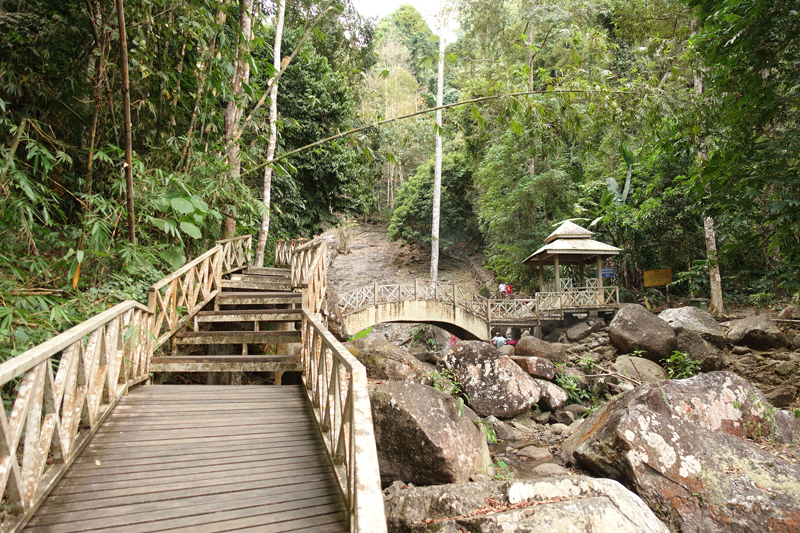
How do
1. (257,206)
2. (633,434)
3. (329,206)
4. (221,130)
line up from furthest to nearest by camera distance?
(329,206)
(221,130)
(257,206)
(633,434)

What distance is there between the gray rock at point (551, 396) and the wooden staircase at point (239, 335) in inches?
214

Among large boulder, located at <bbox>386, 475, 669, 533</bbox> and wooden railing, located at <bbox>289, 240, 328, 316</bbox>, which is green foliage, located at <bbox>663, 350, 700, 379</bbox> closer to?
large boulder, located at <bbox>386, 475, 669, 533</bbox>

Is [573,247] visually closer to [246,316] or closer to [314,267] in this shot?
[314,267]

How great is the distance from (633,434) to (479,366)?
3787mm

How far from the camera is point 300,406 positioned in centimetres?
353

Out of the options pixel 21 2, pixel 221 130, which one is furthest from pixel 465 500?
pixel 221 130

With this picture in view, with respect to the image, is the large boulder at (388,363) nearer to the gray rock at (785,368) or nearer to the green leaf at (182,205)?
the green leaf at (182,205)

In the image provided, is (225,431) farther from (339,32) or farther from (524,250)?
(524,250)

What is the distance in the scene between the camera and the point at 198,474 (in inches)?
97.3

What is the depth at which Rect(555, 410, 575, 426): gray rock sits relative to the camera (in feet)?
25.6

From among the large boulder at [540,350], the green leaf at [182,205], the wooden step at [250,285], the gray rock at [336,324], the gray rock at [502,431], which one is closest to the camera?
the green leaf at [182,205]

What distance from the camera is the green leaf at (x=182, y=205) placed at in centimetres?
352

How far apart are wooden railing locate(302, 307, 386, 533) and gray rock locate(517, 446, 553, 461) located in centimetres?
416

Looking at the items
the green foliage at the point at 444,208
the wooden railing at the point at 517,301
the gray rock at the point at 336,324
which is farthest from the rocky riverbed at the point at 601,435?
the green foliage at the point at 444,208
